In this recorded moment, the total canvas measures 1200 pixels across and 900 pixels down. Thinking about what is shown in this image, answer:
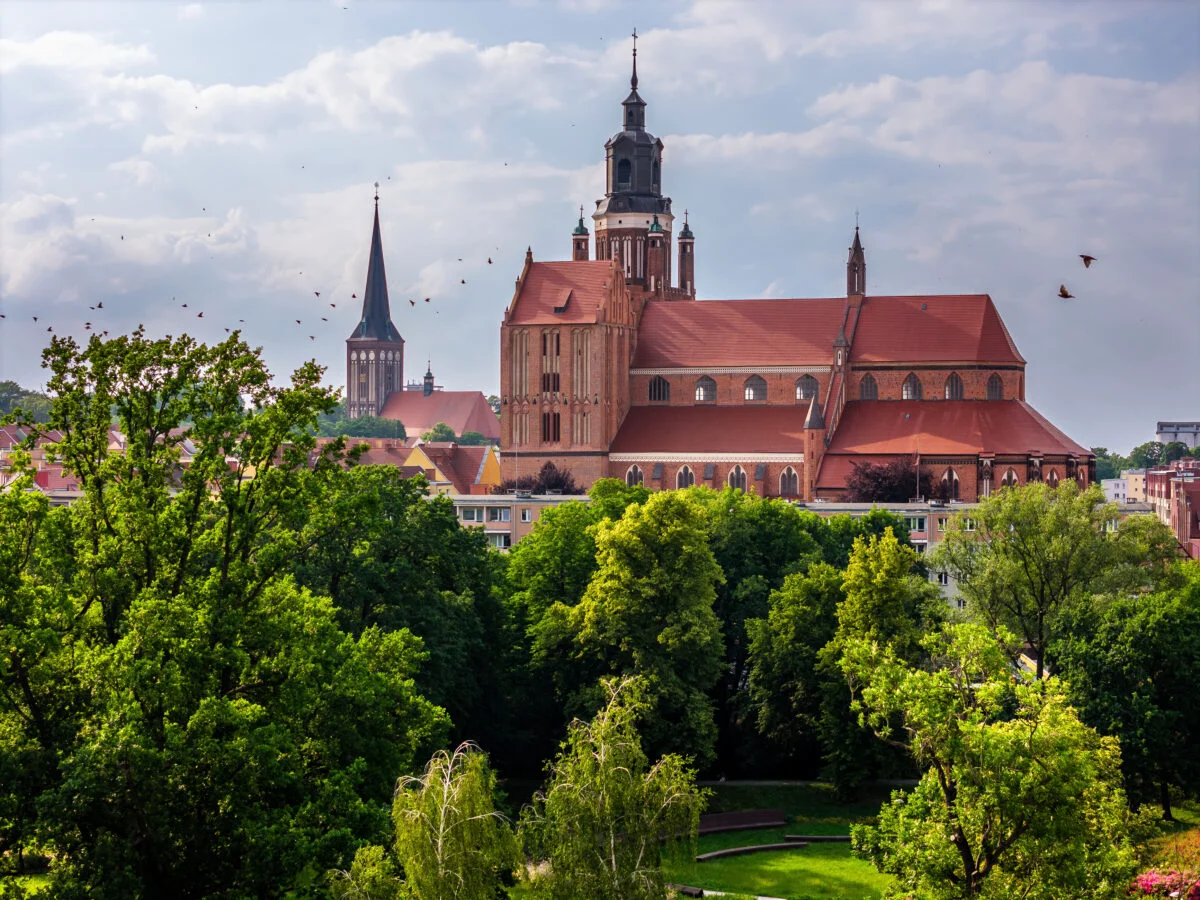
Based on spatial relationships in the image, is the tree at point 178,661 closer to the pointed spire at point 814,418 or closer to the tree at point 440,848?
the tree at point 440,848

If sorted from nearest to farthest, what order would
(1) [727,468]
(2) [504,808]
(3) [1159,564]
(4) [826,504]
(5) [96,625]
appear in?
(5) [96,625] → (2) [504,808] → (3) [1159,564] → (4) [826,504] → (1) [727,468]

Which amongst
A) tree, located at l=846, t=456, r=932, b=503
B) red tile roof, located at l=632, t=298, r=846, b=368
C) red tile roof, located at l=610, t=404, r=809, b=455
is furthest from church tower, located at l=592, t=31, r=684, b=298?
tree, located at l=846, t=456, r=932, b=503

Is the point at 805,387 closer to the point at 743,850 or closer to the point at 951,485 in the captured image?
the point at 951,485

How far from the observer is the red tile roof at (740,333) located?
11069cm

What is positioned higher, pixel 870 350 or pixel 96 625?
pixel 870 350

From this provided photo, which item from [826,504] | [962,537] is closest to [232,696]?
[962,537]

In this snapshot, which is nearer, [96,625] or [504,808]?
[96,625]

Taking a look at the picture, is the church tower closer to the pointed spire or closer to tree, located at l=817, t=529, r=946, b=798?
the pointed spire

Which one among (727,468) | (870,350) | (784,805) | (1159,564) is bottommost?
(784,805)

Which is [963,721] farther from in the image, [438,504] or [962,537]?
[962,537]

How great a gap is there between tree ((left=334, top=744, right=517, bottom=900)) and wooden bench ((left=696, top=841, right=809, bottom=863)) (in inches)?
769

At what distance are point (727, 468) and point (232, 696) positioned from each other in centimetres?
7803

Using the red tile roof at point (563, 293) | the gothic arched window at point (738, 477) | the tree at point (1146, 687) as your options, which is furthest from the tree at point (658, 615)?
the red tile roof at point (563, 293)

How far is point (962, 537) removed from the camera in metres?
62.9
